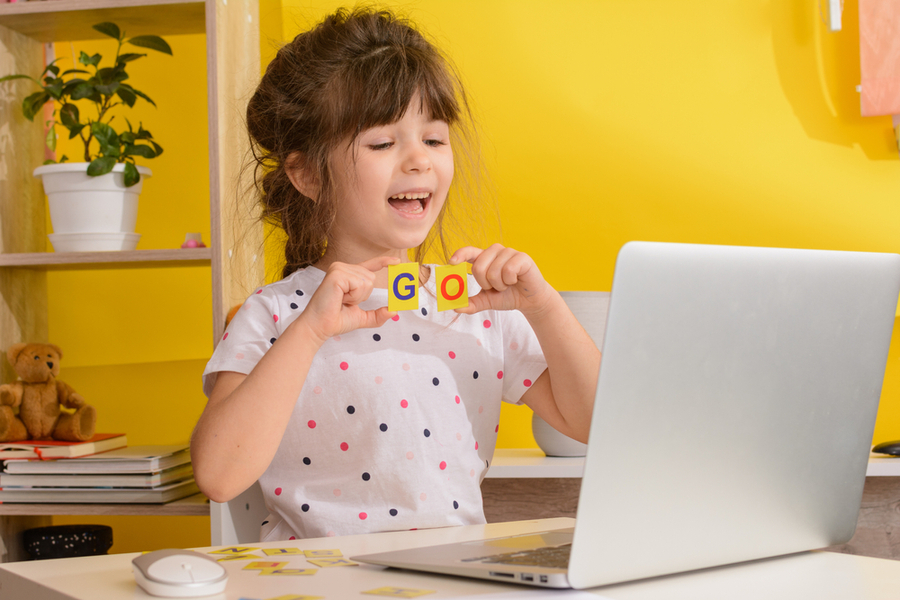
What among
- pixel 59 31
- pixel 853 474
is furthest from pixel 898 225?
pixel 59 31

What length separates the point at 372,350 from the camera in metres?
1.16

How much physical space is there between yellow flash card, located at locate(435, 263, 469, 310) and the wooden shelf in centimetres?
79

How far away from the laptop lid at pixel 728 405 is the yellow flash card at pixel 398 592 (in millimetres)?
114

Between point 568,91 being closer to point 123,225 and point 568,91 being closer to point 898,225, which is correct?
point 898,225

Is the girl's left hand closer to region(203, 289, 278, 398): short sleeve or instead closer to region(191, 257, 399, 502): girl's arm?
region(191, 257, 399, 502): girl's arm

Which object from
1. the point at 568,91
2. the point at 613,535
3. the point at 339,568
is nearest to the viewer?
the point at 613,535

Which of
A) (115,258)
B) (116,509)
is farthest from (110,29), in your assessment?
(116,509)

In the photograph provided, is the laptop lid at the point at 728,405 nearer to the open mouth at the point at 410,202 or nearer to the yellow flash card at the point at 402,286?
the yellow flash card at the point at 402,286

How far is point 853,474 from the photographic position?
691mm

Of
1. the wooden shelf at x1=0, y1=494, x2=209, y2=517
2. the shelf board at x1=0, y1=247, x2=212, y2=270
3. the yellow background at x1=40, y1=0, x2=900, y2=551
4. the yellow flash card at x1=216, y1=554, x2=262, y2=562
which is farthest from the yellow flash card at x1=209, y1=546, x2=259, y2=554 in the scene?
the yellow background at x1=40, y1=0, x2=900, y2=551

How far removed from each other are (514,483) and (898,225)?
3.49ft

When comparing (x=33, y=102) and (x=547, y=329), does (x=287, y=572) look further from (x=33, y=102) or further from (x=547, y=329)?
(x=33, y=102)

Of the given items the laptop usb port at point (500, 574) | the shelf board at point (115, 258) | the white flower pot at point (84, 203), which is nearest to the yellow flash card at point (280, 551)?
the laptop usb port at point (500, 574)

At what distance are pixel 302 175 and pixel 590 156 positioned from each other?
941 millimetres
